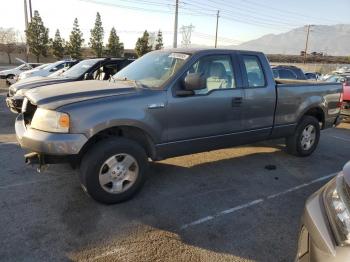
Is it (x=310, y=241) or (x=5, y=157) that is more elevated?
(x=310, y=241)

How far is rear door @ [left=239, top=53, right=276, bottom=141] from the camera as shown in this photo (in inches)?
201

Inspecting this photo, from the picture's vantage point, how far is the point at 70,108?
3.62m

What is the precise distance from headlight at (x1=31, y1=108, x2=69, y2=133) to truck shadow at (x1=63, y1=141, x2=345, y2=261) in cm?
98

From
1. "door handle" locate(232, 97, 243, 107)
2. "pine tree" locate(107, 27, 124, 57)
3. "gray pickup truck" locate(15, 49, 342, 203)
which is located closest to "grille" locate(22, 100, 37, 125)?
"gray pickup truck" locate(15, 49, 342, 203)

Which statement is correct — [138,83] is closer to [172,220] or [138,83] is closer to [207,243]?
[172,220]

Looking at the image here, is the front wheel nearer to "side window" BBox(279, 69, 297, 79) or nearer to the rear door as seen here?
"side window" BBox(279, 69, 297, 79)

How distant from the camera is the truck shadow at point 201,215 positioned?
3264 millimetres

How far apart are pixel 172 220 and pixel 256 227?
3.06ft

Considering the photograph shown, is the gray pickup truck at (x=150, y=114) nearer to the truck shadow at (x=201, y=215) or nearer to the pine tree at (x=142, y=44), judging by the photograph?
the truck shadow at (x=201, y=215)

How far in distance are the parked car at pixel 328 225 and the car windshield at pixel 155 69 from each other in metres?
2.48

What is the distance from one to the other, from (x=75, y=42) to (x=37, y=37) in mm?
5650

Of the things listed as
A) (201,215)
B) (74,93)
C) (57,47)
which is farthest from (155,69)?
(57,47)

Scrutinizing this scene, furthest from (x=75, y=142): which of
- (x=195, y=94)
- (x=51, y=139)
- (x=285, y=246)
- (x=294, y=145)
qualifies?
(x=294, y=145)

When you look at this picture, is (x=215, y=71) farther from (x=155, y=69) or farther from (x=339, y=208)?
(x=339, y=208)
